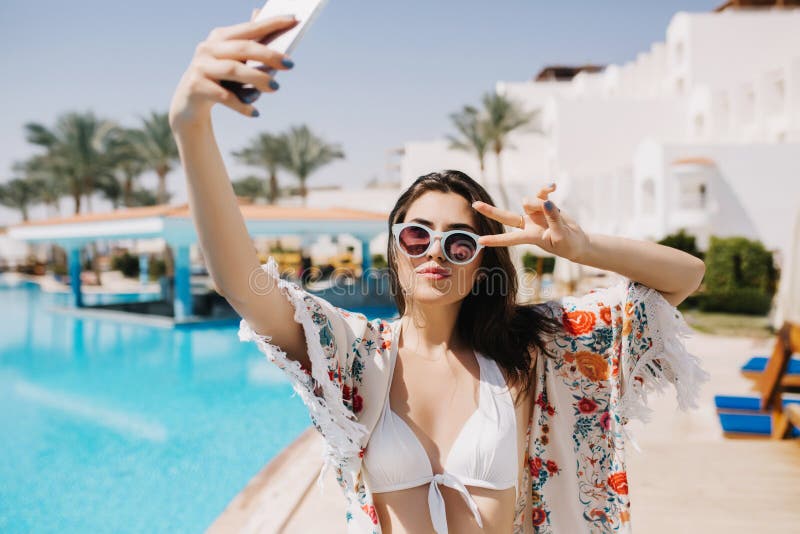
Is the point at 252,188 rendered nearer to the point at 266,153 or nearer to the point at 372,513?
the point at 266,153

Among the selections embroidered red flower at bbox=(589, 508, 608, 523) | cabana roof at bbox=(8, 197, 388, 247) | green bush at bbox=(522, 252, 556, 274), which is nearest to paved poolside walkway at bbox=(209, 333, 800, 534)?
embroidered red flower at bbox=(589, 508, 608, 523)

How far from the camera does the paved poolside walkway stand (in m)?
3.50

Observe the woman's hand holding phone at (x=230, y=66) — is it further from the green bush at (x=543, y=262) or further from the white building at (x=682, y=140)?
the green bush at (x=543, y=262)

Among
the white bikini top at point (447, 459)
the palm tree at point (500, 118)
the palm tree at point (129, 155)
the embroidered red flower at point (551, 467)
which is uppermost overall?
the palm tree at point (500, 118)

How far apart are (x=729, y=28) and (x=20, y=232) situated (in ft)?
119

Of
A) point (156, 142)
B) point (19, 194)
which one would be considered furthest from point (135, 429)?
point (19, 194)

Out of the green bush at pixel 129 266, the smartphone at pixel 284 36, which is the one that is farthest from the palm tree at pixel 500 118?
the smartphone at pixel 284 36

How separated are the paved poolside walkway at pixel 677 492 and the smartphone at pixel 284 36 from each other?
11.0 ft

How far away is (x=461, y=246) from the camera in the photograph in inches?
66.8

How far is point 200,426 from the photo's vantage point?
8820 mm

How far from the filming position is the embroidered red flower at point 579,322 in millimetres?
1836

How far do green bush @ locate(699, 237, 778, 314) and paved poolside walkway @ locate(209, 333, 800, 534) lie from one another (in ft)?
37.7

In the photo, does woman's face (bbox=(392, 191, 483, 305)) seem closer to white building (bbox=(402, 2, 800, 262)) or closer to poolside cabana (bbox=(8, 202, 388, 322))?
white building (bbox=(402, 2, 800, 262))

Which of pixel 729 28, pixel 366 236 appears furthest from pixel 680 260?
pixel 729 28
